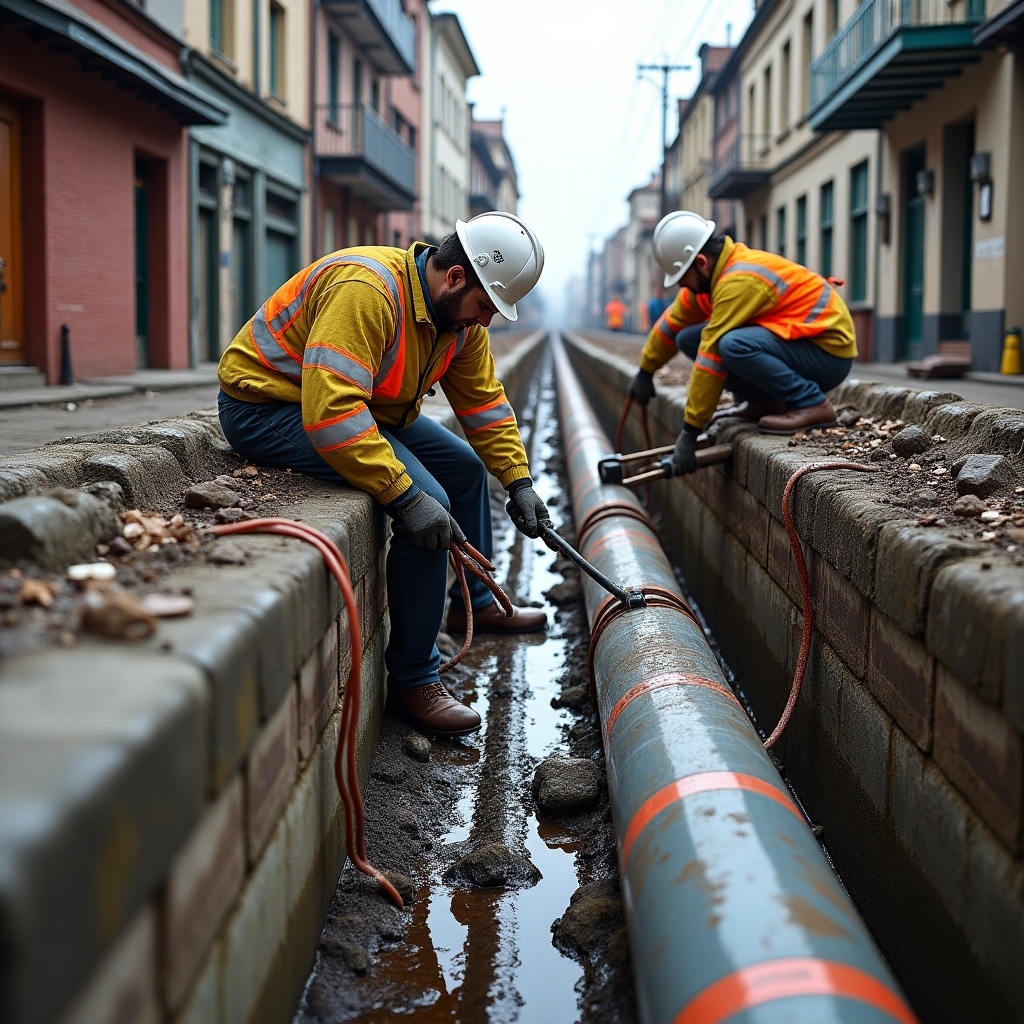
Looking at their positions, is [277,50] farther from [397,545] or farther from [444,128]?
[444,128]

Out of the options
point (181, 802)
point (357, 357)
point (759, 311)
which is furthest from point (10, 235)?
point (181, 802)

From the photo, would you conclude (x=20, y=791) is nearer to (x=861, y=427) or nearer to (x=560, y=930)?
(x=560, y=930)

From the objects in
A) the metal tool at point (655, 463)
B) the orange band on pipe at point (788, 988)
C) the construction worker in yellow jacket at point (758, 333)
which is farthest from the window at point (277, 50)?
the orange band on pipe at point (788, 988)

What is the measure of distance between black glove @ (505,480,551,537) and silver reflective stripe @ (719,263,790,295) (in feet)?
5.73

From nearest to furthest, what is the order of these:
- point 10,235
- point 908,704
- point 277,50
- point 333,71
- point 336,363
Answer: point 908,704, point 336,363, point 10,235, point 277,50, point 333,71

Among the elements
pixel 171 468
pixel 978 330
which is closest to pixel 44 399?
pixel 171 468

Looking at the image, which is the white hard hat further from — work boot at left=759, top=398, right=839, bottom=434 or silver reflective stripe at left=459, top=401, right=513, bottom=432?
silver reflective stripe at left=459, top=401, right=513, bottom=432

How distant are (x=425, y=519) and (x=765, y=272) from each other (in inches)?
104

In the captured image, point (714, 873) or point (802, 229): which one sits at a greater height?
point (802, 229)

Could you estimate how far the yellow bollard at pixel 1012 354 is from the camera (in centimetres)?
1325

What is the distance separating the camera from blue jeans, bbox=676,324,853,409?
5605mm

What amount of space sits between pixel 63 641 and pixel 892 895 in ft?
7.50

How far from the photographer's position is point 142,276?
48.2ft

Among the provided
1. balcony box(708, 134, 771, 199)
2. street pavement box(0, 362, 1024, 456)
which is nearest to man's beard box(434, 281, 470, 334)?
street pavement box(0, 362, 1024, 456)
